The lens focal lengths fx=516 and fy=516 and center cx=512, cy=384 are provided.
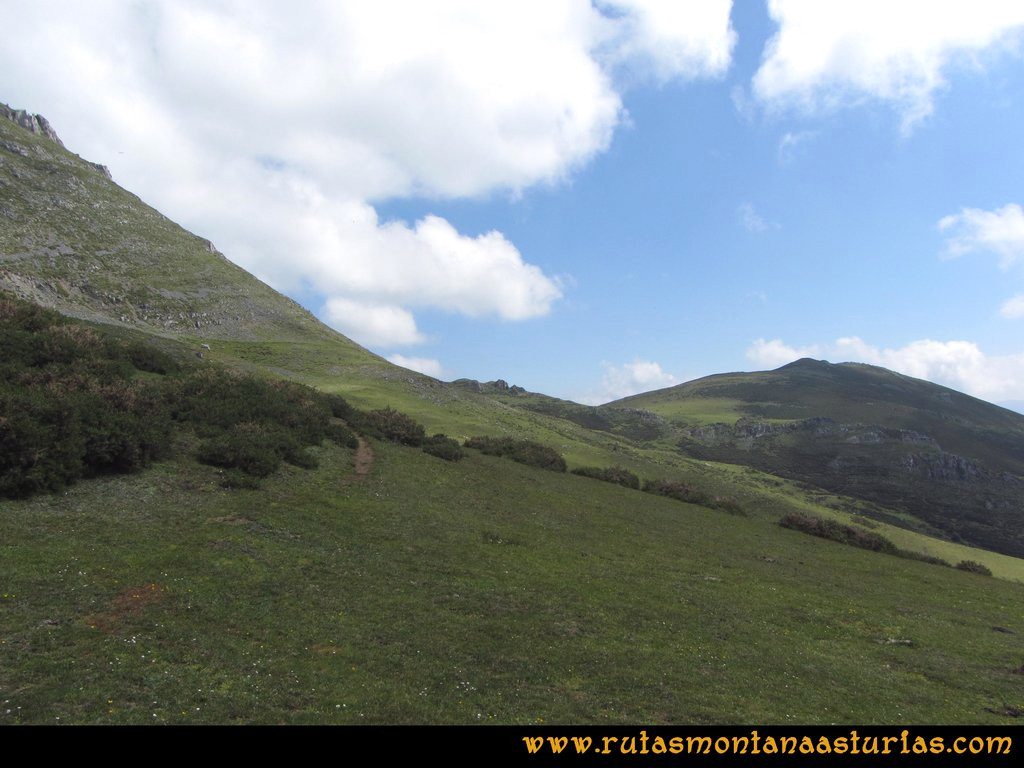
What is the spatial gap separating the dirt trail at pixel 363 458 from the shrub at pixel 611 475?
2134cm

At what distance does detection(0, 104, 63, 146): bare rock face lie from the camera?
11769cm

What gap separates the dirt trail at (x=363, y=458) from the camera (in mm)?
32969

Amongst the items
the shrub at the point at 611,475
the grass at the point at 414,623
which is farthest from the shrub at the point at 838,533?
the shrub at the point at 611,475

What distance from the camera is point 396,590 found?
18453mm

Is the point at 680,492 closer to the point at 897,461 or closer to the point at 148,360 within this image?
the point at 148,360

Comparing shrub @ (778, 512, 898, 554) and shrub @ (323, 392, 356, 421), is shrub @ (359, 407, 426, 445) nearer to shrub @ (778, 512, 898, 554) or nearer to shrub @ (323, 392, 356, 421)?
shrub @ (323, 392, 356, 421)

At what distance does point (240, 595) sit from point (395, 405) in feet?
160

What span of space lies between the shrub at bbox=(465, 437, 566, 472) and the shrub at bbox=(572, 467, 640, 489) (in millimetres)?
2341

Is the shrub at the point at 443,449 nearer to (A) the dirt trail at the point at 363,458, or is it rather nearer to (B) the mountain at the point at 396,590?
(B) the mountain at the point at 396,590

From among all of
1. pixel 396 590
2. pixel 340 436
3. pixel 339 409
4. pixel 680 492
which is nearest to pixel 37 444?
pixel 396 590

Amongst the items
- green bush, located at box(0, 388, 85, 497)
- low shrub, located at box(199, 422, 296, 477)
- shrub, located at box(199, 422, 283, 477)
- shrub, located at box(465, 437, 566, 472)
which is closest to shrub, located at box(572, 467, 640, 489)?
shrub, located at box(465, 437, 566, 472)

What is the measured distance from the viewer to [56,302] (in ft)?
211
